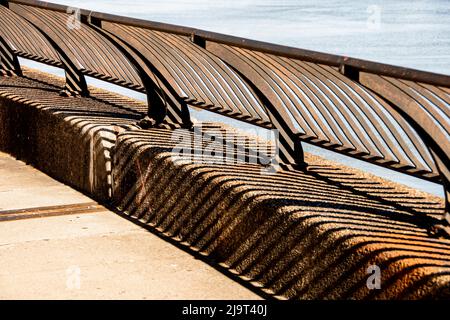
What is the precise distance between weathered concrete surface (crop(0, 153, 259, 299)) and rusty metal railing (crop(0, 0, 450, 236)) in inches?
39.1

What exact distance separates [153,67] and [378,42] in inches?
604

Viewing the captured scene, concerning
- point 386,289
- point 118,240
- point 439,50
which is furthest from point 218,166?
point 439,50

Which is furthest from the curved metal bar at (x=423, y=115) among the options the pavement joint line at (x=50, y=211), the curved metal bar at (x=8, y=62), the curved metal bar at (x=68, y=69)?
the curved metal bar at (x=8, y=62)

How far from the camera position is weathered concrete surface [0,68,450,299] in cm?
498

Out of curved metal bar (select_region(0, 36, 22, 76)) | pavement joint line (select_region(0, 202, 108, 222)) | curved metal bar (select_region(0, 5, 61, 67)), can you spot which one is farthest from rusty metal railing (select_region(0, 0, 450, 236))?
curved metal bar (select_region(0, 36, 22, 76))

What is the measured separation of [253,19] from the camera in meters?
30.0

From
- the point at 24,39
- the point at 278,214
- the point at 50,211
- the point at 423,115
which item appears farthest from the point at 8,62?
the point at 423,115

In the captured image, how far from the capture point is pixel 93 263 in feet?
20.6

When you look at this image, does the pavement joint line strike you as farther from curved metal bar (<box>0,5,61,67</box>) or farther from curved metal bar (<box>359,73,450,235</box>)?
curved metal bar (<box>359,73,450,235</box>)

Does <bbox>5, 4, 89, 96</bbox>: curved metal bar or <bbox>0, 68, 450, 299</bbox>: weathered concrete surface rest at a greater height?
<bbox>5, 4, 89, 96</bbox>: curved metal bar

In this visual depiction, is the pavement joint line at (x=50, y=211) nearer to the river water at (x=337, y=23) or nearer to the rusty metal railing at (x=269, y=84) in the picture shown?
the rusty metal railing at (x=269, y=84)

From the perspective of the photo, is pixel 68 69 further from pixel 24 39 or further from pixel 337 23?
pixel 337 23
